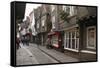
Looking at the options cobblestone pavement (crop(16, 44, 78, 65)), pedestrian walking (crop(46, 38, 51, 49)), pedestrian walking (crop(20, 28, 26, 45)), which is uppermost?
pedestrian walking (crop(20, 28, 26, 45))

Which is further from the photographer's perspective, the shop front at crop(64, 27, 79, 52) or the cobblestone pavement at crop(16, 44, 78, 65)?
the shop front at crop(64, 27, 79, 52)

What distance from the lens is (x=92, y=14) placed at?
3016 millimetres

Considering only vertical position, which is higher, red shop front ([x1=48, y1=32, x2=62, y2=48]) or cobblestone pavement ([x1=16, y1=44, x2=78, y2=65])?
red shop front ([x1=48, y1=32, x2=62, y2=48])

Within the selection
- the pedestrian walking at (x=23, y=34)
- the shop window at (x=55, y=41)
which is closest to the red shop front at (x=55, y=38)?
the shop window at (x=55, y=41)

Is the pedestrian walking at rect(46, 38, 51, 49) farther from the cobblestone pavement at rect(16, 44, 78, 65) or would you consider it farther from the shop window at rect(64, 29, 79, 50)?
the shop window at rect(64, 29, 79, 50)

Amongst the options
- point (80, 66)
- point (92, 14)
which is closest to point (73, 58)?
point (80, 66)

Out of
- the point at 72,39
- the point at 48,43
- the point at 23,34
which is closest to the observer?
the point at 23,34

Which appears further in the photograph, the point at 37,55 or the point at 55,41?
the point at 55,41

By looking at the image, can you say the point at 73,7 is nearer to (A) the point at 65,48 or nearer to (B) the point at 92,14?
(B) the point at 92,14

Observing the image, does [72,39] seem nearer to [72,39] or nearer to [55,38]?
[72,39]

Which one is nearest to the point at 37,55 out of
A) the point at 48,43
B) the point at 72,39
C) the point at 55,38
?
the point at 48,43

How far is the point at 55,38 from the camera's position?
111 inches

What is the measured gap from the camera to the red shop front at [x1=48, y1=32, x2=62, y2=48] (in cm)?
281

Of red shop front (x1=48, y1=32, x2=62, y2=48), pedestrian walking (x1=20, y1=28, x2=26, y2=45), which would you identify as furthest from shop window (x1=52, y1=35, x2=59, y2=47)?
pedestrian walking (x1=20, y1=28, x2=26, y2=45)
